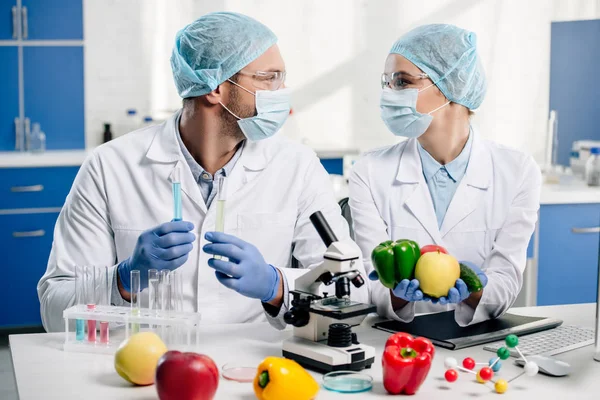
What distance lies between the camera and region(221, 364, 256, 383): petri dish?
1595 millimetres

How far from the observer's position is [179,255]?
74.0 inches

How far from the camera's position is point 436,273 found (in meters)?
1.86

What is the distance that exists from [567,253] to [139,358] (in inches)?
109

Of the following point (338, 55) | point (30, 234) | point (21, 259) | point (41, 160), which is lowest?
point (21, 259)

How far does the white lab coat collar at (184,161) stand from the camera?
2225mm

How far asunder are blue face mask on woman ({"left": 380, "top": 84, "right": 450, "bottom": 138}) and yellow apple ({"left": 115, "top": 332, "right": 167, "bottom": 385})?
4.07 ft

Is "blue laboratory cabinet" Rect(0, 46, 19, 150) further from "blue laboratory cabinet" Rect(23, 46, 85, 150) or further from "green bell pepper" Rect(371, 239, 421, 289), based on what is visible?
"green bell pepper" Rect(371, 239, 421, 289)

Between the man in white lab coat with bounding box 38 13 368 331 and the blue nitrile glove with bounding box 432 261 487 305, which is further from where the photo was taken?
the man in white lab coat with bounding box 38 13 368 331

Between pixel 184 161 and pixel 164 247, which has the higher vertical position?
pixel 184 161

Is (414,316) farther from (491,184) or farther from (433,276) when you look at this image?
(491,184)

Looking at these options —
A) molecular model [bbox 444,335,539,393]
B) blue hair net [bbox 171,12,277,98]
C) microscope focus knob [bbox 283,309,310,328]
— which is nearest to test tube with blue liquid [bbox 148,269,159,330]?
microscope focus knob [bbox 283,309,310,328]

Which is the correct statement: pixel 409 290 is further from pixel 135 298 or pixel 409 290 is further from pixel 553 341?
pixel 135 298

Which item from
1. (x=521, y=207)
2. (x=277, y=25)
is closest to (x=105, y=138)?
(x=277, y=25)

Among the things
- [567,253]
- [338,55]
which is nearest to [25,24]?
[338,55]
